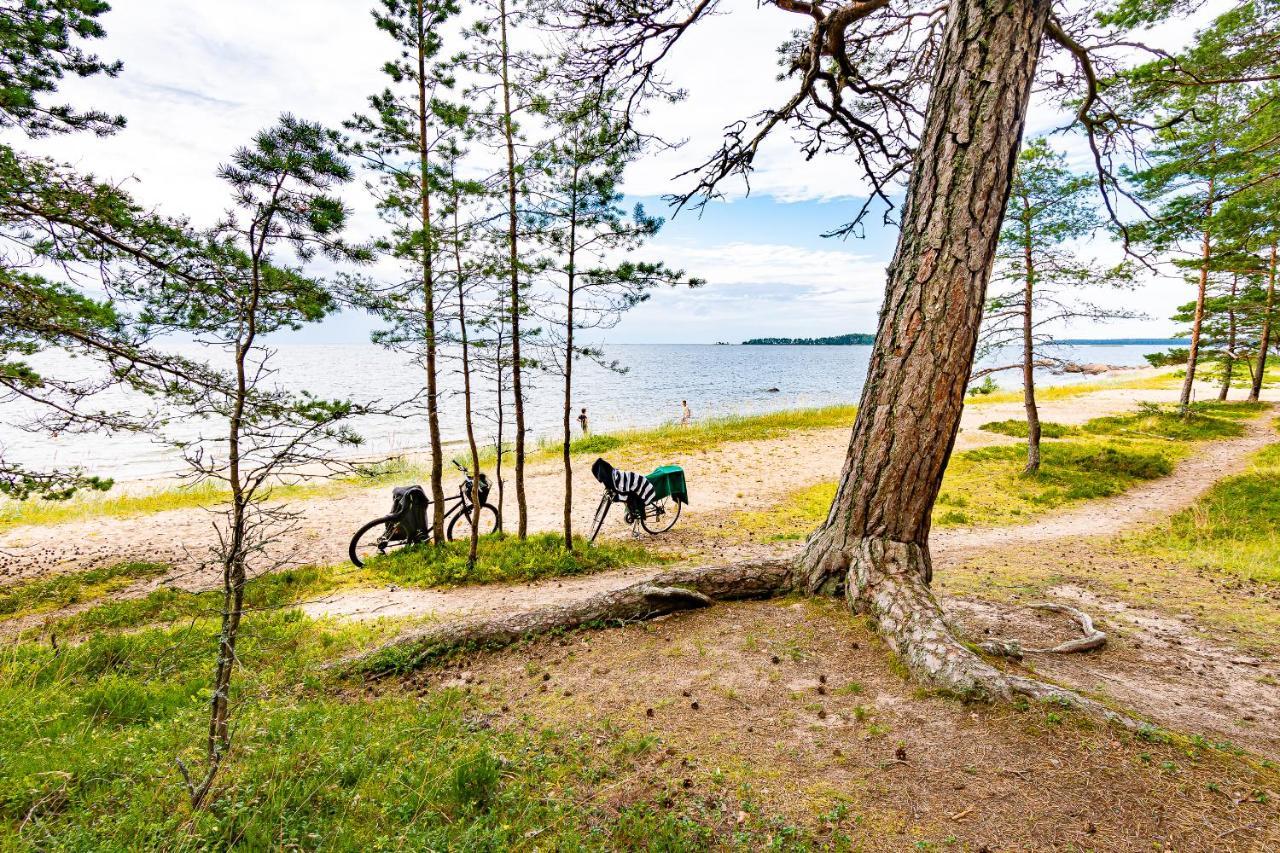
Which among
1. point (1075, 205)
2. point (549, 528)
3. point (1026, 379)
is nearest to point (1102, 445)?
point (1026, 379)

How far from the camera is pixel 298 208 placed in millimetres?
4086

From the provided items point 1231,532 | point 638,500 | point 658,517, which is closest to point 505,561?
point 638,500

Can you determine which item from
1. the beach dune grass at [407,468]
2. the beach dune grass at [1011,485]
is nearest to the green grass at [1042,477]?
the beach dune grass at [1011,485]

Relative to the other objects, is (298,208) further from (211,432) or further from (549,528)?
(211,432)

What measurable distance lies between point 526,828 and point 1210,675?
5130 millimetres

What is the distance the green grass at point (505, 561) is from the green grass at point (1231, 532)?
7730mm

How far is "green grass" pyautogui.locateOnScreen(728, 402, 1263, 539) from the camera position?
10891 millimetres

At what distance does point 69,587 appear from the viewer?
791cm

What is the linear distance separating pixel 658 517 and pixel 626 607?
6.22 m

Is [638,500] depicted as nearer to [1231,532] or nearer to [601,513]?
[601,513]

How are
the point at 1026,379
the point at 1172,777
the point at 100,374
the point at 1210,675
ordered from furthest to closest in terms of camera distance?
the point at 1026,379
the point at 100,374
the point at 1210,675
the point at 1172,777

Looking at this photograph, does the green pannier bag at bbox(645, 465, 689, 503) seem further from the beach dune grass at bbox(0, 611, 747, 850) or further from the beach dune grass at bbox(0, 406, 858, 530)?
the beach dune grass at bbox(0, 611, 747, 850)

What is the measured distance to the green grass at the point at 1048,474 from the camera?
1089cm

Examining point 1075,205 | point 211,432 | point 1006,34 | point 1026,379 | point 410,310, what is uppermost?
point 1075,205
